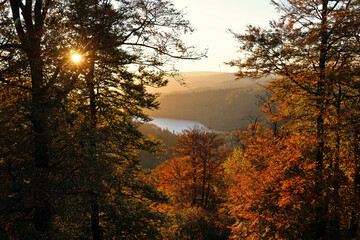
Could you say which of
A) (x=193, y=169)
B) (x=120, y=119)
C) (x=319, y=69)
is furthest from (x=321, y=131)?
(x=193, y=169)

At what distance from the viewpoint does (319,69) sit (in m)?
8.88

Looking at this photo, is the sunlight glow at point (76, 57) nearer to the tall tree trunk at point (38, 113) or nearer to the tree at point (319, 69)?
the tall tree trunk at point (38, 113)

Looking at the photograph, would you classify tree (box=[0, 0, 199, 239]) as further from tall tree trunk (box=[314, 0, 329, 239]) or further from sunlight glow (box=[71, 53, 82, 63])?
tall tree trunk (box=[314, 0, 329, 239])

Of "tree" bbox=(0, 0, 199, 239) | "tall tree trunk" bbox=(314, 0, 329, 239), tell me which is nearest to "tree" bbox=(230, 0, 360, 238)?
"tall tree trunk" bbox=(314, 0, 329, 239)

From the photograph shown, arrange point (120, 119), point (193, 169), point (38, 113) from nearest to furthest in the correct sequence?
point (38, 113) < point (120, 119) < point (193, 169)

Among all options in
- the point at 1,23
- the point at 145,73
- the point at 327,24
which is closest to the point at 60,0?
the point at 1,23

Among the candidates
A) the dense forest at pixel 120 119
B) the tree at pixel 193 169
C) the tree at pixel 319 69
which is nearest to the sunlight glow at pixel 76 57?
the dense forest at pixel 120 119

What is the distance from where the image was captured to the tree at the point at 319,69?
8.01 m

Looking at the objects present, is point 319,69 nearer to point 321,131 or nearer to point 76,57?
point 321,131

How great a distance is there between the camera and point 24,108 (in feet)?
20.2

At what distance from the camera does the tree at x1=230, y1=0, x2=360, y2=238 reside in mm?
8008

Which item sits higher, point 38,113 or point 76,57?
point 76,57

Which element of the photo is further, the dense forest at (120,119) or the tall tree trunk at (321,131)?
the tall tree trunk at (321,131)

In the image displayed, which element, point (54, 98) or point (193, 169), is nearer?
point (54, 98)
